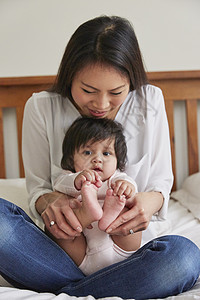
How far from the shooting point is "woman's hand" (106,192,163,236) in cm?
75

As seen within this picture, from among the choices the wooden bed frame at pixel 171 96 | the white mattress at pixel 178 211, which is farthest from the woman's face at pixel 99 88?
the wooden bed frame at pixel 171 96

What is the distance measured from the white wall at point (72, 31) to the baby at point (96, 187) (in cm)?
53

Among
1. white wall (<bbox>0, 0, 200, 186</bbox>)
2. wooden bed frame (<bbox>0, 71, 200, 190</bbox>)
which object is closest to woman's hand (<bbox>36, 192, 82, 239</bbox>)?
white wall (<bbox>0, 0, 200, 186</bbox>)

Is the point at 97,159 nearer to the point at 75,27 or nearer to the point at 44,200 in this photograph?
the point at 44,200

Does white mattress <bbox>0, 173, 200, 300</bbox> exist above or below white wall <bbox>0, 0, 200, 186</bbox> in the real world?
below

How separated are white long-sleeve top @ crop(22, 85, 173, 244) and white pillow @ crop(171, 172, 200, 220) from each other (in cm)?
34

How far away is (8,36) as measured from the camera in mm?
Answer: 1351

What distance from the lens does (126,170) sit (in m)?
0.94

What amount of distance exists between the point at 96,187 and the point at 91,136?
12 centimetres

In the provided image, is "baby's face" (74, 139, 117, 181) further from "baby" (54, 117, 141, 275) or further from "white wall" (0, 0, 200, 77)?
"white wall" (0, 0, 200, 77)

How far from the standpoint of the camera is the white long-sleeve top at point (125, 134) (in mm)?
982

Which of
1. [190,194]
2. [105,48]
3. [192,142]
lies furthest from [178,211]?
[105,48]

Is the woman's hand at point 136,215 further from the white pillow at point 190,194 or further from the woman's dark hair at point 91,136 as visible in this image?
the white pillow at point 190,194

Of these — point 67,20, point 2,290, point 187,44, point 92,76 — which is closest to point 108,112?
point 92,76
